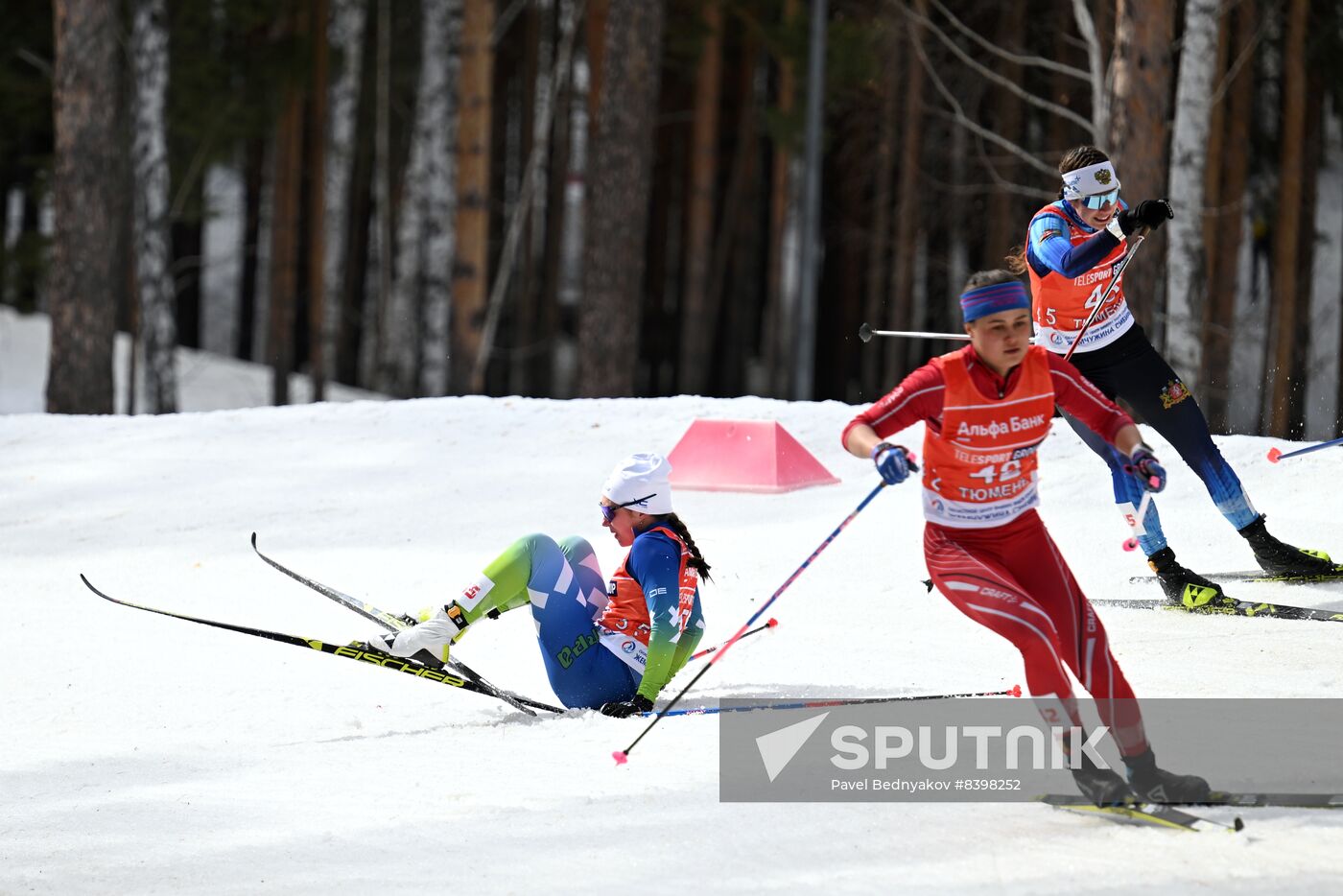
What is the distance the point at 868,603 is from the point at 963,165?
18320 mm

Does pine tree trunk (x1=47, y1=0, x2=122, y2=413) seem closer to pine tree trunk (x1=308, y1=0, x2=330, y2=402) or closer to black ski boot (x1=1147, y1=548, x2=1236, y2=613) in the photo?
pine tree trunk (x1=308, y1=0, x2=330, y2=402)

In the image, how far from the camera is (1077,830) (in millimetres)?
3906

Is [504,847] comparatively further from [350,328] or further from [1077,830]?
[350,328]

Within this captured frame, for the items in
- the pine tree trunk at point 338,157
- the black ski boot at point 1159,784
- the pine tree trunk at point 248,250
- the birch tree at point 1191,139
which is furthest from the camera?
the pine tree trunk at point 248,250

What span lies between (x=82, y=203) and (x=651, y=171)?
11522 mm

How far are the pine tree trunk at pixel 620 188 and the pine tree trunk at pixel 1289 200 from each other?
27.1 feet

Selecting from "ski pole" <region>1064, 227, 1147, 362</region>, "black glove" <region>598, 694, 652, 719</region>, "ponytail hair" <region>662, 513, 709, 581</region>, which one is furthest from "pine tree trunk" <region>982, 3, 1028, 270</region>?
"black glove" <region>598, 694, 652, 719</region>

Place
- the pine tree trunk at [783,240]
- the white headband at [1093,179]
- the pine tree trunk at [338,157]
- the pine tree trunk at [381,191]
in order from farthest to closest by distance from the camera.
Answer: the pine tree trunk at [381,191], the pine tree trunk at [783,240], the pine tree trunk at [338,157], the white headband at [1093,179]

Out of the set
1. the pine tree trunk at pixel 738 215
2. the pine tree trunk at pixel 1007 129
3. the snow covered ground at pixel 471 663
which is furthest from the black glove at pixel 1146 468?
the pine tree trunk at pixel 738 215

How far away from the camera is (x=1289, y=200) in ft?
62.1

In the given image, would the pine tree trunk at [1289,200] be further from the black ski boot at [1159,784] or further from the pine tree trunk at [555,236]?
the black ski boot at [1159,784]

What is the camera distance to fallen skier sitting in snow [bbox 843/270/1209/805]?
4.02 meters

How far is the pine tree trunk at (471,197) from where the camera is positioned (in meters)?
16.0

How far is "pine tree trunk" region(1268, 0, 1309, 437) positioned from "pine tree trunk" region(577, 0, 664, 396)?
27.1 ft
